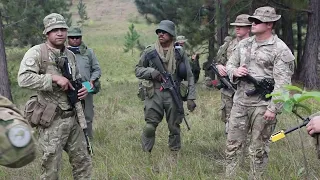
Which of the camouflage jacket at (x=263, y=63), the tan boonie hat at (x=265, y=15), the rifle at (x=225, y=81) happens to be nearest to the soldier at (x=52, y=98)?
the camouflage jacket at (x=263, y=63)

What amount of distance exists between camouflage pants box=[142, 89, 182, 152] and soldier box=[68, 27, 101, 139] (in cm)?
98

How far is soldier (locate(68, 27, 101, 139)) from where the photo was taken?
5773 mm

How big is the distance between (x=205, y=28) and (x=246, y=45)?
8.99 metres

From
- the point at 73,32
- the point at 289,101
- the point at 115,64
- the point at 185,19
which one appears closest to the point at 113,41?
the point at 115,64

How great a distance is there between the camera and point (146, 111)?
17.4ft

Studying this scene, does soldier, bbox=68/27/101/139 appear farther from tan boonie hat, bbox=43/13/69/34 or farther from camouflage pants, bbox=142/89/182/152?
tan boonie hat, bbox=43/13/69/34

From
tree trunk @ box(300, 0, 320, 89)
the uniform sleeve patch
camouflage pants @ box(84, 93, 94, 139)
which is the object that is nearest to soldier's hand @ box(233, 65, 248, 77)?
the uniform sleeve patch

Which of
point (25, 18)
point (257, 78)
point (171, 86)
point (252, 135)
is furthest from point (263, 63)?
point (25, 18)

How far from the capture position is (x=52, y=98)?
3.81 metres

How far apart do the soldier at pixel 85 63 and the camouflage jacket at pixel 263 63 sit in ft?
7.24

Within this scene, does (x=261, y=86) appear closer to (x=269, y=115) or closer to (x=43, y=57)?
(x=269, y=115)

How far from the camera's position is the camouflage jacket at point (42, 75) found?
3605 mm

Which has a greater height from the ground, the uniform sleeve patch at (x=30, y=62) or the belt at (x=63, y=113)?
the uniform sleeve patch at (x=30, y=62)

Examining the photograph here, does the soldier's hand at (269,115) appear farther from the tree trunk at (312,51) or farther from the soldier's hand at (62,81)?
the tree trunk at (312,51)
